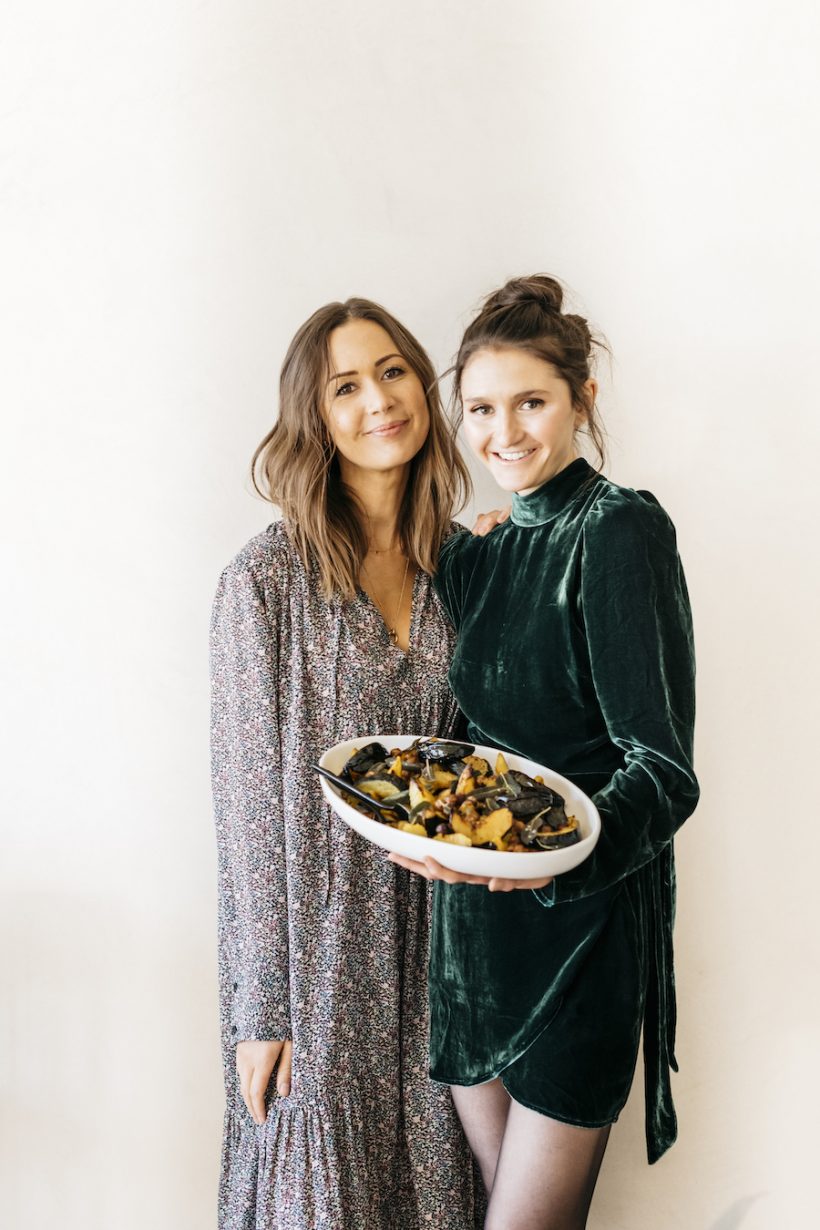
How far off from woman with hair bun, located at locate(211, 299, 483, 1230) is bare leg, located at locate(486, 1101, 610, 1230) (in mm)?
187

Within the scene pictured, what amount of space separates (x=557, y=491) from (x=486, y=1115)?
37.1 inches

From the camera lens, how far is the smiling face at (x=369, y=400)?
1.52m

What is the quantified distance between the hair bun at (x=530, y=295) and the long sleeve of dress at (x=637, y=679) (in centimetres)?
30

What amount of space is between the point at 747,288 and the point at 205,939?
152 centimetres

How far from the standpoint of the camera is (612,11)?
177 cm

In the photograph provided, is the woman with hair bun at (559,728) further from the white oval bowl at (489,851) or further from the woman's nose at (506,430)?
the white oval bowl at (489,851)

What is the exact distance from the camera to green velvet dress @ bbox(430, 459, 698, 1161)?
3.97 feet

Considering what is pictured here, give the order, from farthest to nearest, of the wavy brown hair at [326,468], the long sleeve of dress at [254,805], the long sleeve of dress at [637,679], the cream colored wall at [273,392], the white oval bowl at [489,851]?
1. the cream colored wall at [273,392]
2. the wavy brown hair at [326,468]
3. the long sleeve of dress at [254,805]
4. the long sleeve of dress at [637,679]
5. the white oval bowl at [489,851]

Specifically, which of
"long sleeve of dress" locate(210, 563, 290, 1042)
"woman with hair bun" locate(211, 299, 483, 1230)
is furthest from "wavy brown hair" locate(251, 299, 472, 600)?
"long sleeve of dress" locate(210, 563, 290, 1042)

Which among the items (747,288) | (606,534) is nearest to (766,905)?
(606,534)

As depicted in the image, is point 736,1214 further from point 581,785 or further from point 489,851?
point 489,851

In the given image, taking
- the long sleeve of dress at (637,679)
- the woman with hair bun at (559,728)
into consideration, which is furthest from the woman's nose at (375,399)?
the long sleeve of dress at (637,679)

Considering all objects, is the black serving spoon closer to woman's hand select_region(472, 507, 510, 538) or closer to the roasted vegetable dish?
the roasted vegetable dish

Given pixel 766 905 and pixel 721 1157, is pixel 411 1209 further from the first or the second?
pixel 766 905
